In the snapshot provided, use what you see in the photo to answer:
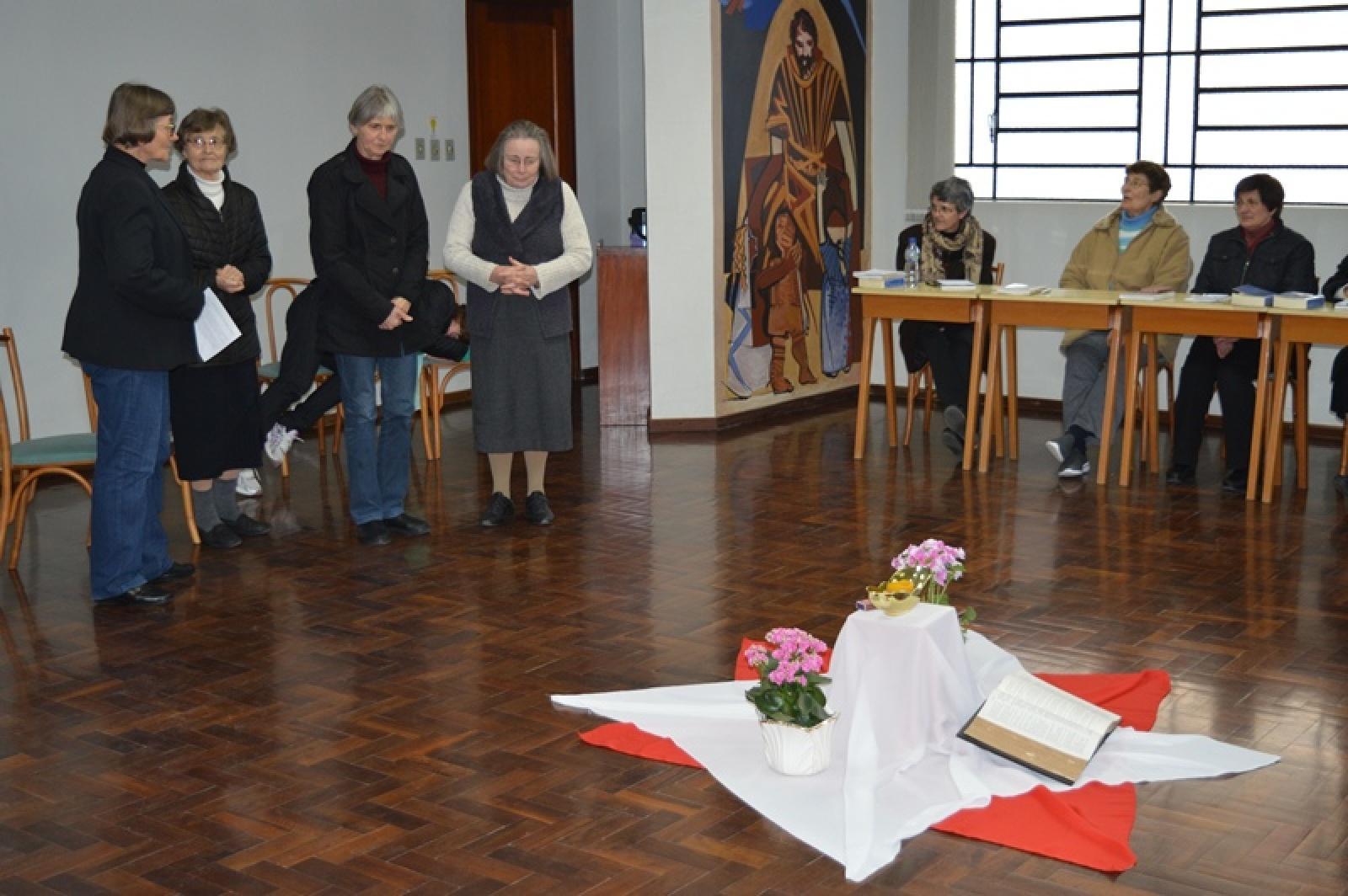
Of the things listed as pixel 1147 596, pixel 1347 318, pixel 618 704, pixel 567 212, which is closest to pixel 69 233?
pixel 567 212

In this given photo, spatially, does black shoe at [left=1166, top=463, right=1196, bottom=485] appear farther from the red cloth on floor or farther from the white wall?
the white wall

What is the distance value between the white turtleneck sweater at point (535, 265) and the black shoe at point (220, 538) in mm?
1409

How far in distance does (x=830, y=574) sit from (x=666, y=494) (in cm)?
157

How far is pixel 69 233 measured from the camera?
25.1 ft

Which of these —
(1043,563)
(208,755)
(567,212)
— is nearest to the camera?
(208,755)

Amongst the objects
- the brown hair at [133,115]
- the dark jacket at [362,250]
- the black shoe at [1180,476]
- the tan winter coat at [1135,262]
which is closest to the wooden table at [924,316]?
the tan winter coat at [1135,262]

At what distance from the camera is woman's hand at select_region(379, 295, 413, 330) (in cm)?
604

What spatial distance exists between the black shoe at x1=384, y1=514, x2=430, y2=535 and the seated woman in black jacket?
3506mm

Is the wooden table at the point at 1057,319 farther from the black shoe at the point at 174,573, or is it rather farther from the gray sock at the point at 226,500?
the black shoe at the point at 174,573

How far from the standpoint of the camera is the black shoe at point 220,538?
6258 millimetres

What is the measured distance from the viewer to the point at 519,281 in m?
6.17

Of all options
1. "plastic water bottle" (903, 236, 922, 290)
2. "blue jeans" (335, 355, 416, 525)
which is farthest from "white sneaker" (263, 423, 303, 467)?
"plastic water bottle" (903, 236, 922, 290)

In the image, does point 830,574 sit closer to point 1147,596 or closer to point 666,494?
point 1147,596

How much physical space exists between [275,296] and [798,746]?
5756 mm
